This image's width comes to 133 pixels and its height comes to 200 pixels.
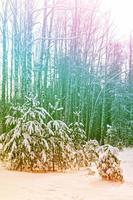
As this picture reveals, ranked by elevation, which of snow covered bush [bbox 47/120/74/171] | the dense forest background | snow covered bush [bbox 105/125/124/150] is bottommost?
snow covered bush [bbox 105/125/124/150]

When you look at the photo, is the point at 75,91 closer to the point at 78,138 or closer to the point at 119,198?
the point at 78,138

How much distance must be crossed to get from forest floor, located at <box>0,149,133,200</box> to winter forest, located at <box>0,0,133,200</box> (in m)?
0.33

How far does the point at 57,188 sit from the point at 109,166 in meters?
1.79

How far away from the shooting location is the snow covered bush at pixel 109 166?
913 cm

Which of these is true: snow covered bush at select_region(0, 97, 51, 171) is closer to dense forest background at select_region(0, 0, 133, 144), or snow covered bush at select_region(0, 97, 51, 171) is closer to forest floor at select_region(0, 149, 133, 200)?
forest floor at select_region(0, 149, 133, 200)

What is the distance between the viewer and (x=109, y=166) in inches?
364

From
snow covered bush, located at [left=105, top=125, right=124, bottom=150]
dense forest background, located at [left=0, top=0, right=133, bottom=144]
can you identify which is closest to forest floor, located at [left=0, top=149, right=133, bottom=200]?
dense forest background, located at [left=0, top=0, right=133, bottom=144]

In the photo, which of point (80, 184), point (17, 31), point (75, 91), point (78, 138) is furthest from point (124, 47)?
point (80, 184)

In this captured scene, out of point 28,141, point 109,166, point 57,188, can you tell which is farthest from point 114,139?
point 57,188

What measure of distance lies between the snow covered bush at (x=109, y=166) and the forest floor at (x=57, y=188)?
8.1 inches

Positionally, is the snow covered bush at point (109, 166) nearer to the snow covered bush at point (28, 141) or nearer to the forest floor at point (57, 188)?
the forest floor at point (57, 188)

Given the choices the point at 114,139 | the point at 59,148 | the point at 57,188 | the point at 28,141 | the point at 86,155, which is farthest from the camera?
the point at 114,139

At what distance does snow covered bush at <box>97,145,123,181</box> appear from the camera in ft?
30.0

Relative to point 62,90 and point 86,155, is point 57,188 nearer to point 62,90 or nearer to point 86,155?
point 86,155
